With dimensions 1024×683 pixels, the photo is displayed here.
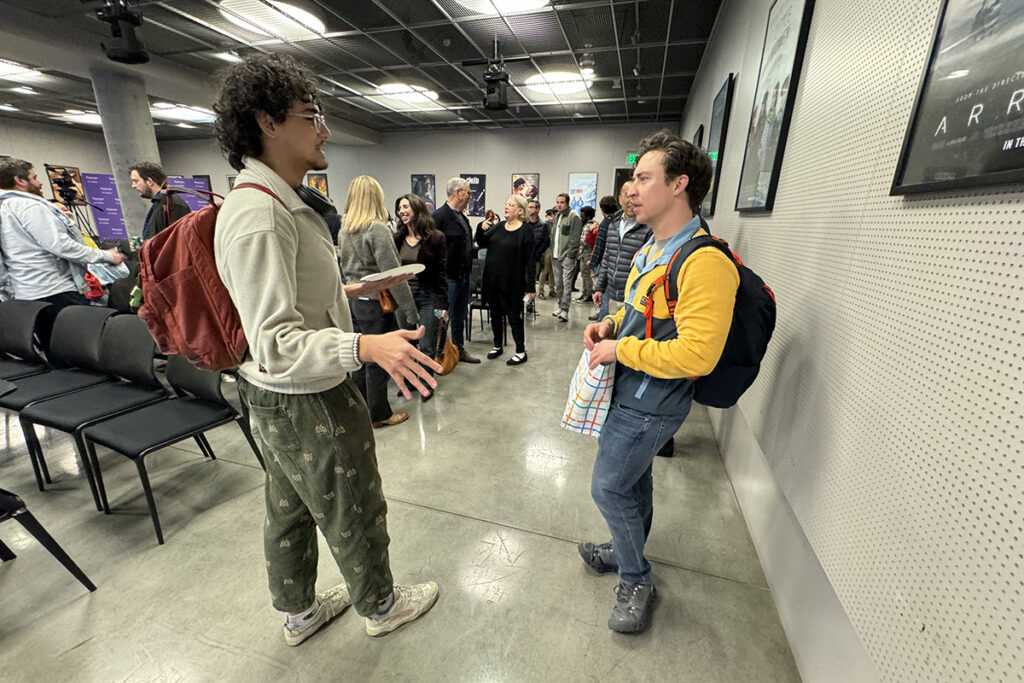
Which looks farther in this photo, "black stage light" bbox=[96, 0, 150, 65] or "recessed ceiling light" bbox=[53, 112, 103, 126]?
"recessed ceiling light" bbox=[53, 112, 103, 126]

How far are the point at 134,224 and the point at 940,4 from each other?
8.17 m

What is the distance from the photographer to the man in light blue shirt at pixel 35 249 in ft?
8.27

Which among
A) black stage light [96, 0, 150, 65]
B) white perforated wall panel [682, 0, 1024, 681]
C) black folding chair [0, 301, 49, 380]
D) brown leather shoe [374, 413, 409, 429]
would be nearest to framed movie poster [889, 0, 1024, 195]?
white perforated wall panel [682, 0, 1024, 681]

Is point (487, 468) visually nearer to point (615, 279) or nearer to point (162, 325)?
point (615, 279)

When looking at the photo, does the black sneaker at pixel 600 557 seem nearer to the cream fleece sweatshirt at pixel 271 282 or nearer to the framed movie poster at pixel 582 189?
the cream fleece sweatshirt at pixel 271 282

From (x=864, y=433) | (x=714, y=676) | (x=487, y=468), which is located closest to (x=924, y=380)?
(x=864, y=433)

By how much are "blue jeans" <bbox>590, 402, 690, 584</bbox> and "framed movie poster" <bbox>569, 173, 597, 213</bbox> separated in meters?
9.09

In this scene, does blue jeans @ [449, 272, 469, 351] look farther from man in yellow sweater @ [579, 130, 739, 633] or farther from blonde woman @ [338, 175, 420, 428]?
man in yellow sweater @ [579, 130, 739, 633]

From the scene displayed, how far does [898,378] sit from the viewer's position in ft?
2.82

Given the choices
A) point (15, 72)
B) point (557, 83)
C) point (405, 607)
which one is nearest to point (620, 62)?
point (557, 83)

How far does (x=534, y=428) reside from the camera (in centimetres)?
289

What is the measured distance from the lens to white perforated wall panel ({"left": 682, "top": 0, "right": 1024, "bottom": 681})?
2.05ft

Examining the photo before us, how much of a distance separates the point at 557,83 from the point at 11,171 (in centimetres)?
652

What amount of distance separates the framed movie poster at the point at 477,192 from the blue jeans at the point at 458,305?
696 cm
